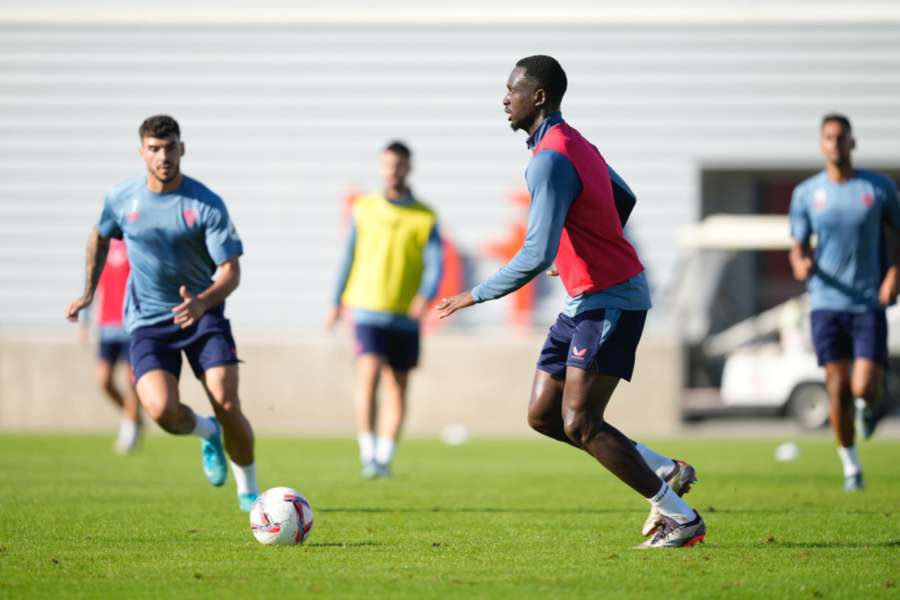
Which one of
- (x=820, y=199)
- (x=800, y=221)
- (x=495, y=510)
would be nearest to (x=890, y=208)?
(x=820, y=199)

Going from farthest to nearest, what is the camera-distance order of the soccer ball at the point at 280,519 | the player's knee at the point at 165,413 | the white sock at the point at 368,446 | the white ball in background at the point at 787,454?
the white ball in background at the point at 787,454, the white sock at the point at 368,446, the player's knee at the point at 165,413, the soccer ball at the point at 280,519

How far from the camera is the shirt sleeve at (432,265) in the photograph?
13.2 meters

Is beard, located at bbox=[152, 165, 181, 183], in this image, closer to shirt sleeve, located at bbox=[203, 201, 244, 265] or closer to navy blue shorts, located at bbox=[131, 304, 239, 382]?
shirt sleeve, located at bbox=[203, 201, 244, 265]

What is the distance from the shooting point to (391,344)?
42.9 feet

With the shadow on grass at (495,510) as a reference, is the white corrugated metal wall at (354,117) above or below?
above

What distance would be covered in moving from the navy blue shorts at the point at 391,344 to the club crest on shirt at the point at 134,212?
13.5ft

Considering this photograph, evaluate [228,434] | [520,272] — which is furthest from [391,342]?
[520,272]

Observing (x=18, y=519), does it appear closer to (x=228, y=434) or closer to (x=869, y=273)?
(x=228, y=434)

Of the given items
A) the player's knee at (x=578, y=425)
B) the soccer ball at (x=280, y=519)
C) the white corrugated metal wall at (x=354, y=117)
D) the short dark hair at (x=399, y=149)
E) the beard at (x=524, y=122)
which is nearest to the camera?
the player's knee at (x=578, y=425)

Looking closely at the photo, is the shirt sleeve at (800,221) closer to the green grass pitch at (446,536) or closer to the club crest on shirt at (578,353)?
the green grass pitch at (446,536)

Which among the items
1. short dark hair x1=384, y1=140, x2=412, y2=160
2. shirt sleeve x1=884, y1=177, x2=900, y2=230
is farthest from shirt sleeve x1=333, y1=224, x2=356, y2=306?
shirt sleeve x1=884, y1=177, x2=900, y2=230

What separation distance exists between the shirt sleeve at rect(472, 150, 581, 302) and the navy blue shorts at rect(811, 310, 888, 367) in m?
4.57

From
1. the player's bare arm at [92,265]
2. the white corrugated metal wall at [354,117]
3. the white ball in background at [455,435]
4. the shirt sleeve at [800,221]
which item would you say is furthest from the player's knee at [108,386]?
the white corrugated metal wall at [354,117]

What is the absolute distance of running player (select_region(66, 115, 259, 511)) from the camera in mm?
8961
